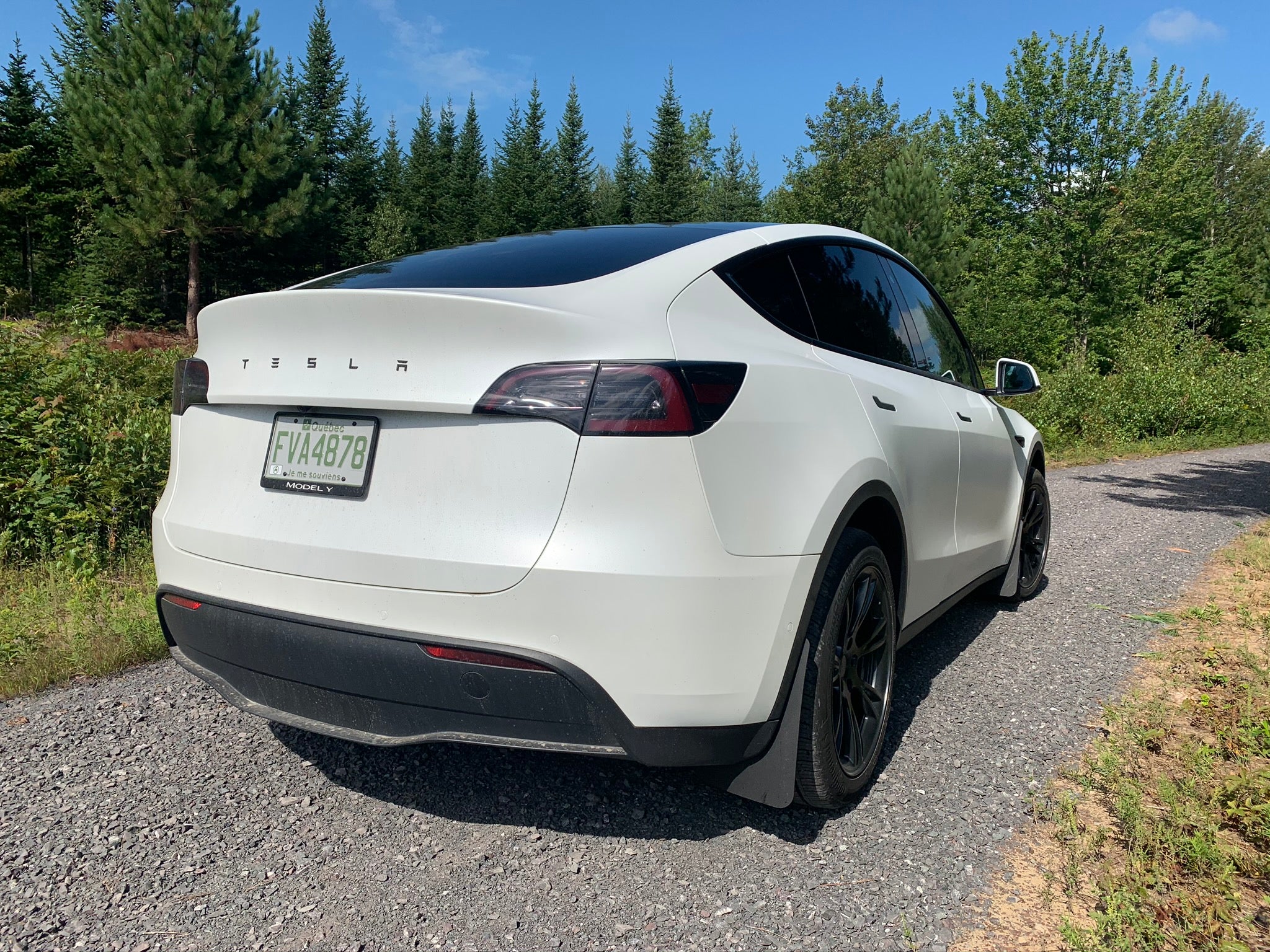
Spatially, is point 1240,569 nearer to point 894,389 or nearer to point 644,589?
point 894,389

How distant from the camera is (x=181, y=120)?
32.4 meters

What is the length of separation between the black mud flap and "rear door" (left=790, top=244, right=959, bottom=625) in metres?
0.88

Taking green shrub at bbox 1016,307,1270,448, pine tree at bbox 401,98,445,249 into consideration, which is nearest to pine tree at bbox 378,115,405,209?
pine tree at bbox 401,98,445,249

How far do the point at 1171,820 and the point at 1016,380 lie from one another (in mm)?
2389

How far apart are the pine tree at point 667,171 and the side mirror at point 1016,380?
55678 millimetres

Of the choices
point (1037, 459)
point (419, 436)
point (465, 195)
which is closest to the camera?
point (419, 436)

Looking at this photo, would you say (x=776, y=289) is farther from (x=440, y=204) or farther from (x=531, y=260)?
(x=440, y=204)

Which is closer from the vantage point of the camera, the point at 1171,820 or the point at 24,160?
the point at 1171,820

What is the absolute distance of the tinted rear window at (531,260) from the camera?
7.74 ft

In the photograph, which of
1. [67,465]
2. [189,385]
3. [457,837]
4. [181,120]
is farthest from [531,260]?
[181,120]

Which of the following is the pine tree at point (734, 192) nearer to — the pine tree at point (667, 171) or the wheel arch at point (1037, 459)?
the pine tree at point (667, 171)

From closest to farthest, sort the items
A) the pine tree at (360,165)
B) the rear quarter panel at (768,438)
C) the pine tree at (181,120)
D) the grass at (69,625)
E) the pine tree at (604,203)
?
the rear quarter panel at (768,438), the grass at (69,625), the pine tree at (181,120), the pine tree at (360,165), the pine tree at (604,203)

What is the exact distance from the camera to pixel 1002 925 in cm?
204

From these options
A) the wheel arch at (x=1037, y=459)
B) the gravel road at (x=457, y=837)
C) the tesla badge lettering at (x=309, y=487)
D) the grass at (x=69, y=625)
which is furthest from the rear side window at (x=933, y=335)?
the grass at (x=69, y=625)
